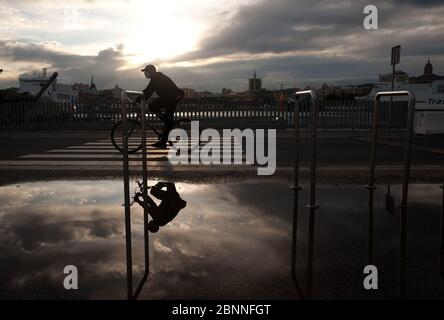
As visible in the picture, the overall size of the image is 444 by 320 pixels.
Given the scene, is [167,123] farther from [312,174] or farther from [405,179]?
[405,179]

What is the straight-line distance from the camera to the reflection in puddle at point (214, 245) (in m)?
3.28

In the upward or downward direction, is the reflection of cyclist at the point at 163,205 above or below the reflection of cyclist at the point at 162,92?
below

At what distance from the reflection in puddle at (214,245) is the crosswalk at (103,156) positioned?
312 cm

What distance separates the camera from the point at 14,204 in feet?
19.0

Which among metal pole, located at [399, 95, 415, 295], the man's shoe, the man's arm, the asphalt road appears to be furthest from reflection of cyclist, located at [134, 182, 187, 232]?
the man's shoe

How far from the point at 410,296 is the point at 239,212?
8.33ft

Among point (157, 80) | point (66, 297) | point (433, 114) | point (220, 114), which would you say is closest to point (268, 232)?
point (66, 297)

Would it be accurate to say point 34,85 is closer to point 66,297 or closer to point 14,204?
point 14,204

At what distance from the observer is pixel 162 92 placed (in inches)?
413

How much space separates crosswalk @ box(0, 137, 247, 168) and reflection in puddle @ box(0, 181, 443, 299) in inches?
123

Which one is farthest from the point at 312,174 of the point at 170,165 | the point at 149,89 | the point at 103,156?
the point at 103,156

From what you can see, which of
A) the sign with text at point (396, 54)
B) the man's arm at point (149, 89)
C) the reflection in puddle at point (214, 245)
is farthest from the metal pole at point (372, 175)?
the sign with text at point (396, 54)

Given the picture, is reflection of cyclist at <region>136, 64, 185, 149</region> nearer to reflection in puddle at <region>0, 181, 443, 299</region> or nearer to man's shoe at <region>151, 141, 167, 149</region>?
man's shoe at <region>151, 141, 167, 149</region>

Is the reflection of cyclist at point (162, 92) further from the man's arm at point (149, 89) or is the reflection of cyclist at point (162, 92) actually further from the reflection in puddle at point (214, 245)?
the reflection in puddle at point (214, 245)
